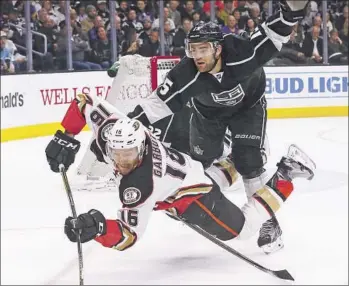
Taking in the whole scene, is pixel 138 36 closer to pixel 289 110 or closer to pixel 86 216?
pixel 289 110

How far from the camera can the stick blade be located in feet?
11.4

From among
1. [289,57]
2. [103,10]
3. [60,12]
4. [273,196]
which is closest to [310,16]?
[289,57]

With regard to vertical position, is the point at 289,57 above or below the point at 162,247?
above

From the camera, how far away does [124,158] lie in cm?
263

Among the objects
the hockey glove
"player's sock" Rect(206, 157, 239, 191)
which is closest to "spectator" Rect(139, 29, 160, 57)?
"player's sock" Rect(206, 157, 239, 191)

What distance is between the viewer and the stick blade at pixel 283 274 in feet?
11.4

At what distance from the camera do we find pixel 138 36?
884 cm

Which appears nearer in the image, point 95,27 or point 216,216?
point 216,216

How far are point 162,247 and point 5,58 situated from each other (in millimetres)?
4325

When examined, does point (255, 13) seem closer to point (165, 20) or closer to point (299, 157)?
point (165, 20)

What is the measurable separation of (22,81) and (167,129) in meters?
3.79

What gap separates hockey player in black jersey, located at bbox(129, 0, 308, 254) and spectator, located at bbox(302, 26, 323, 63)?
5.80 metres

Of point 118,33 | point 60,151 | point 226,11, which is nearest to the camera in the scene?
point 60,151

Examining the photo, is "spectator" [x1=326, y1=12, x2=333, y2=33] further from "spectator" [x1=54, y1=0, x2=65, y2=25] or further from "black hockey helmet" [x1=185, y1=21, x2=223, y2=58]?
"black hockey helmet" [x1=185, y1=21, x2=223, y2=58]
